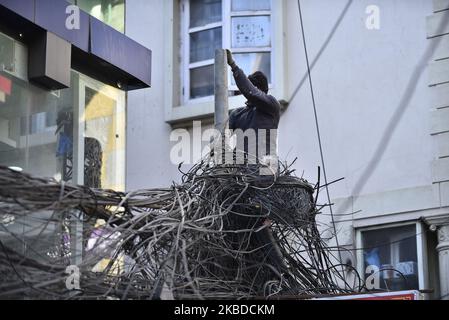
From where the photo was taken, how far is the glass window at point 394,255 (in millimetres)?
13828

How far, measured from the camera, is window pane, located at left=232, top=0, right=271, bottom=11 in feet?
52.5

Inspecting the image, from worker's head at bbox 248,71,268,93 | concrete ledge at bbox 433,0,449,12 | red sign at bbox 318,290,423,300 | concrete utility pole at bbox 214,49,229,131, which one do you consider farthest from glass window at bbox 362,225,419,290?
red sign at bbox 318,290,423,300

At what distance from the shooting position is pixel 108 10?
14.0 meters

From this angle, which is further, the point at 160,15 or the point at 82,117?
the point at 160,15

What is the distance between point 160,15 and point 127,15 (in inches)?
23.1

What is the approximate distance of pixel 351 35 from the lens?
1508 cm

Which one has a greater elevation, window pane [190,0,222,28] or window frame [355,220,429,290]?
window pane [190,0,222,28]

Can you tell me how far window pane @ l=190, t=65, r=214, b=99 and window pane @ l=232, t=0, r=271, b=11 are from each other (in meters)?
0.91

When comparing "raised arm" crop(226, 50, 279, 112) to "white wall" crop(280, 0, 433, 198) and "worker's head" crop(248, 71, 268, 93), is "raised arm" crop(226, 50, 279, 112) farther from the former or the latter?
"white wall" crop(280, 0, 433, 198)

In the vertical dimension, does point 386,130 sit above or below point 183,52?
below

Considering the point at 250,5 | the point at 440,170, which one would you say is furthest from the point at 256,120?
the point at 250,5

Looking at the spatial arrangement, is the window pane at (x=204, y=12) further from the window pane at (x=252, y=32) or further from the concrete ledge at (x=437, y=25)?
the concrete ledge at (x=437, y=25)
